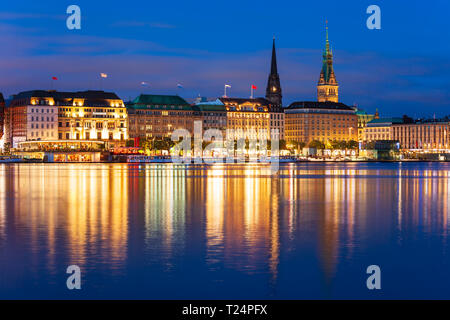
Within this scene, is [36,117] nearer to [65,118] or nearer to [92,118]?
[65,118]

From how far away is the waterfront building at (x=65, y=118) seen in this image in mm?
183625

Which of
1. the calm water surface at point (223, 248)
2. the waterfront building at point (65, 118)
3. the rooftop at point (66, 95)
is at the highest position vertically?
the rooftop at point (66, 95)

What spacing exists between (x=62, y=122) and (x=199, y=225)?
165773mm

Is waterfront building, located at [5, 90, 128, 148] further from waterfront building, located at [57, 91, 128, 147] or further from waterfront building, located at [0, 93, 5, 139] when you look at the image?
waterfront building, located at [0, 93, 5, 139]

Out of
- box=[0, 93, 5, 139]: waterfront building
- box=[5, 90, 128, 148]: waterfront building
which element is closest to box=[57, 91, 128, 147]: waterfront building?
box=[5, 90, 128, 148]: waterfront building

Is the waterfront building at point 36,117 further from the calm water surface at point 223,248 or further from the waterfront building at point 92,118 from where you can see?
the calm water surface at point 223,248

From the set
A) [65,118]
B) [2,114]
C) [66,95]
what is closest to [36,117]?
[65,118]

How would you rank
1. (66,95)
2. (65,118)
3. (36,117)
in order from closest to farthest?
1. (36,117)
2. (65,118)
3. (66,95)

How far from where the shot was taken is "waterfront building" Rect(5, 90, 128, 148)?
602 feet

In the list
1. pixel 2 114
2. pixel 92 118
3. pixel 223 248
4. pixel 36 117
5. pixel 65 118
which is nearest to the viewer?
pixel 223 248

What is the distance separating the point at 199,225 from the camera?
1141 inches

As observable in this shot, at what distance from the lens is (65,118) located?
188m

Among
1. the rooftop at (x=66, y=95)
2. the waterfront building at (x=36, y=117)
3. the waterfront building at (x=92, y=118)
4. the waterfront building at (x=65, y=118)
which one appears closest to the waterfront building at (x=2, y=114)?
the waterfront building at (x=65, y=118)

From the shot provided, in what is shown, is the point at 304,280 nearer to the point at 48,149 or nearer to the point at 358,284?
the point at 358,284
